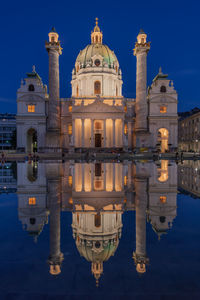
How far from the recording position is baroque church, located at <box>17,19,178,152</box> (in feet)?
199

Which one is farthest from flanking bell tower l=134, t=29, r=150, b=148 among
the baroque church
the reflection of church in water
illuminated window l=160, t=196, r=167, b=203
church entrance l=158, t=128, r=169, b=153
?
illuminated window l=160, t=196, r=167, b=203

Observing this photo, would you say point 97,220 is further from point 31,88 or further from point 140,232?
point 31,88

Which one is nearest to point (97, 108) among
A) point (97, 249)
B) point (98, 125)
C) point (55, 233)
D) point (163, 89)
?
point (98, 125)

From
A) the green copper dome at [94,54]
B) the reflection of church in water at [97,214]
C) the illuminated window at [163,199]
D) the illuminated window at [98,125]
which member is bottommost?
the illuminated window at [163,199]

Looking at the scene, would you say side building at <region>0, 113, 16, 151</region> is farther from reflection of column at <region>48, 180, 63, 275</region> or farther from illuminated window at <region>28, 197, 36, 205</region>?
reflection of column at <region>48, 180, 63, 275</region>

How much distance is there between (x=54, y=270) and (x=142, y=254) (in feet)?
4.16

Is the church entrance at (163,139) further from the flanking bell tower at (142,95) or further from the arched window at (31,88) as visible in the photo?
the arched window at (31,88)

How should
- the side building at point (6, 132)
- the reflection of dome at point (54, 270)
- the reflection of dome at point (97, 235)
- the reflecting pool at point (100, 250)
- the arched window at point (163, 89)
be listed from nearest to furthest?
the reflecting pool at point (100, 250)
the reflection of dome at point (54, 270)
the reflection of dome at point (97, 235)
the arched window at point (163, 89)
the side building at point (6, 132)

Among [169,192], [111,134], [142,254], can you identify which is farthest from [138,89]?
[142,254]

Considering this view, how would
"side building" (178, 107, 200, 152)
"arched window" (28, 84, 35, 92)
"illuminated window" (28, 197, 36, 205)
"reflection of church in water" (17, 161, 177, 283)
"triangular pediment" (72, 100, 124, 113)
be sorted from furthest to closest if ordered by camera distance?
"side building" (178, 107, 200, 152)
"arched window" (28, 84, 35, 92)
"triangular pediment" (72, 100, 124, 113)
"illuminated window" (28, 197, 36, 205)
"reflection of church in water" (17, 161, 177, 283)

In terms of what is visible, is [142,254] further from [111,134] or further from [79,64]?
[79,64]

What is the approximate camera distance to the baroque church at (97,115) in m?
60.7

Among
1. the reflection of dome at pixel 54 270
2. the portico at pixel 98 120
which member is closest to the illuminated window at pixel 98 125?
the portico at pixel 98 120

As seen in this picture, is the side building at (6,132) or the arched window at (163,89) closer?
the arched window at (163,89)
